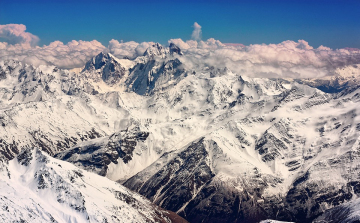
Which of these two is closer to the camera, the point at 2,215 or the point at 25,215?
the point at 2,215

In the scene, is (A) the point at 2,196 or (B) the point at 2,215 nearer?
(B) the point at 2,215

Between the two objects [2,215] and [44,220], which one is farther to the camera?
[44,220]

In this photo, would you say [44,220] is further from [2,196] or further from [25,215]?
[2,196]

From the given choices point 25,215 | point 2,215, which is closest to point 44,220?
point 25,215
